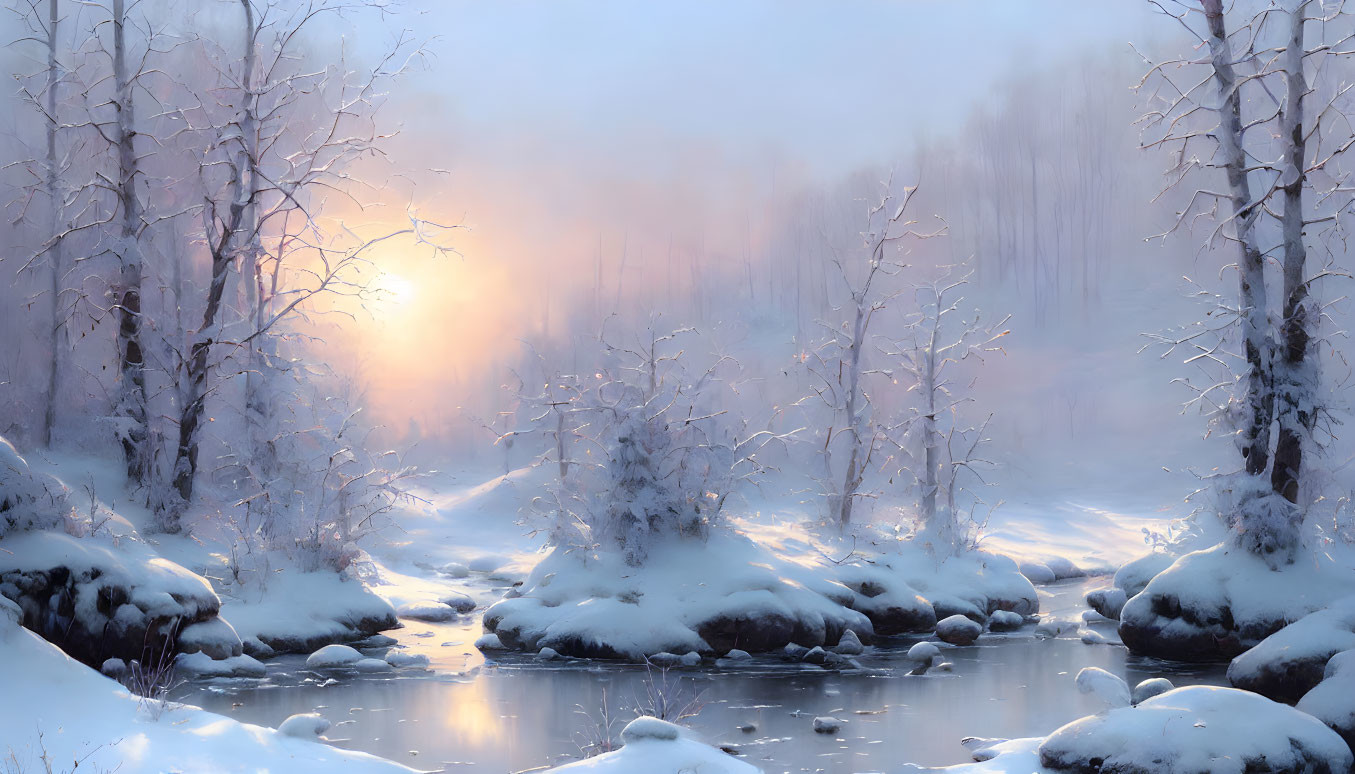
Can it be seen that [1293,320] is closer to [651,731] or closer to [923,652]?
[923,652]

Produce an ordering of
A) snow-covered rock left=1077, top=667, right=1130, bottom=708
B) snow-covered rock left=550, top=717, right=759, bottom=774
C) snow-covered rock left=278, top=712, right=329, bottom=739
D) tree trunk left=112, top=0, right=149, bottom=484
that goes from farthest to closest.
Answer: tree trunk left=112, top=0, right=149, bottom=484
snow-covered rock left=1077, top=667, right=1130, bottom=708
snow-covered rock left=278, top=712, right=329, bottom=739
snow-covered rock left=550, top=717, right=759, bottom=774

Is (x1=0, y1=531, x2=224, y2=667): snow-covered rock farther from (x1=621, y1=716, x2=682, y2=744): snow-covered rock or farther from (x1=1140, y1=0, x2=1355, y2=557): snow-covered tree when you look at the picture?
(x1=1140, y1=0, x2=1355, y2=557): snow-covered tree

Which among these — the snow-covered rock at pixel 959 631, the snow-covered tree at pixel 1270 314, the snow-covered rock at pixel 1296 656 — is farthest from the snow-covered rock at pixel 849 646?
the snow-covered tree at pixel 1270 314

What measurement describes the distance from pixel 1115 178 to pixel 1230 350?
68104 millimetres

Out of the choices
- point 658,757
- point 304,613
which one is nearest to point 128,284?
point 304,613

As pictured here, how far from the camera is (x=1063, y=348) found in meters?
75.2

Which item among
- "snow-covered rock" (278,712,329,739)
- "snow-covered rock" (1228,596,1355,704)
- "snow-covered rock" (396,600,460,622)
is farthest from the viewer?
"snow-covered rock" (396,600,460,622)

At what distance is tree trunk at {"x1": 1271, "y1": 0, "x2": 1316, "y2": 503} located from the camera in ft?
57.9

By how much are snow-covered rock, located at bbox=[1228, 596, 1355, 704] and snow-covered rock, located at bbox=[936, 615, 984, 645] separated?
6673 mm

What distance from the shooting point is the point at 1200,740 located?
9.12 metres

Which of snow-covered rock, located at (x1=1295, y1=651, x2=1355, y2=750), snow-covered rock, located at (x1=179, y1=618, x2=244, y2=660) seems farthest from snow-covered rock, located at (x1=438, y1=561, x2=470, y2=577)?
snow-covered rock, located at (x1=1295, y1=651, x2=1355, y2=750)

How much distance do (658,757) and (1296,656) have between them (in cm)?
884

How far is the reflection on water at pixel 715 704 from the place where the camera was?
1128 cm

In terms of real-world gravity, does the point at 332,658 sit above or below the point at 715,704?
above
